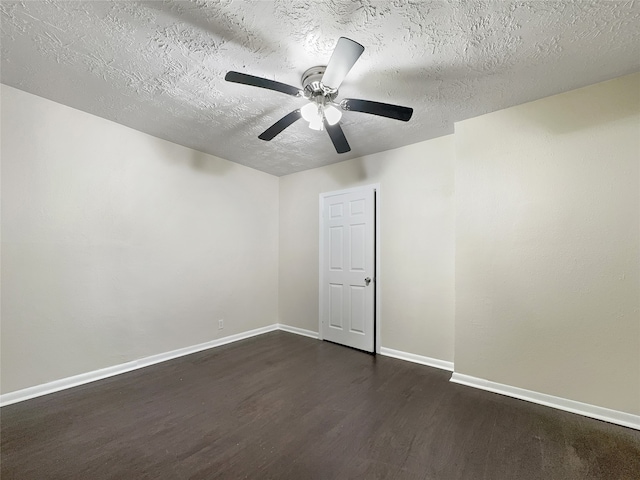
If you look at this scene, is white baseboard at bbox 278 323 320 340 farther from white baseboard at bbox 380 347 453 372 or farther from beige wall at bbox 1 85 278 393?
white baseboard at bbox 380 347 453 372

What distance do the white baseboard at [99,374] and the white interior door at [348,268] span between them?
149 cm

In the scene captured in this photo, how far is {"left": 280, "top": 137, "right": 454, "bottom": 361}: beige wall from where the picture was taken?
3.00m

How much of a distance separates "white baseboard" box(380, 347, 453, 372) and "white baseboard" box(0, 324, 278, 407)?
6.98 ft

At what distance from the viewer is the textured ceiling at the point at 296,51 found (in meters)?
1.50

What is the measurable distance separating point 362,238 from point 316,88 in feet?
6.95

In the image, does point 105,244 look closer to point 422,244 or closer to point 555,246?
point 422,244

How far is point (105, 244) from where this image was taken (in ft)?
8.99

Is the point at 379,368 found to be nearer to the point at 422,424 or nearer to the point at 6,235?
the point at 422,424

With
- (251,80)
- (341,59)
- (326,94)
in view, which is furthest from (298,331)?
(341,59)

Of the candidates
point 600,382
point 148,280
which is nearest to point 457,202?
point 600,382

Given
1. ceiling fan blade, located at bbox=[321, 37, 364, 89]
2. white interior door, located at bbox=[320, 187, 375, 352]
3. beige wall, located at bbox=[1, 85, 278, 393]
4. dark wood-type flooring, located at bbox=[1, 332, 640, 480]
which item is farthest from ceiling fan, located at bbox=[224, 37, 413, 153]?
dark wood-type flooring, located at bbox=[1, 332, 640, 480]

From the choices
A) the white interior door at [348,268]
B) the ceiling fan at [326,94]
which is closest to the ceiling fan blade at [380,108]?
the ceiling fan at [326,94]

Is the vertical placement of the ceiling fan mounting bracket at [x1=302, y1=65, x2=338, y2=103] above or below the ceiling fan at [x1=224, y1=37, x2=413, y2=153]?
above

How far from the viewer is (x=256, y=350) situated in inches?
137
